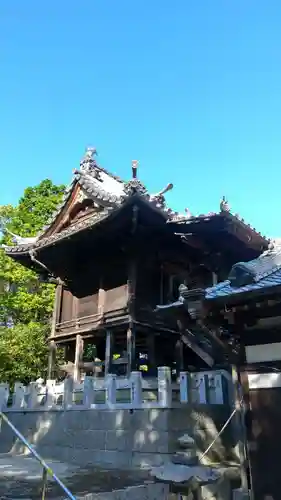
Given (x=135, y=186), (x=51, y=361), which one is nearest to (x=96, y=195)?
(x=135, y=186)

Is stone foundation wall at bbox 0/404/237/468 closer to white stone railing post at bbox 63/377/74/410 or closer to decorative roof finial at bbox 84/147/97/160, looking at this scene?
white stone railing post at bbox 63/377/74/410

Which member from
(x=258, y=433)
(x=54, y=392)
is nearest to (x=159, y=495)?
(x=258, y=433)

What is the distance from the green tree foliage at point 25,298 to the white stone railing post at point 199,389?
1121cm

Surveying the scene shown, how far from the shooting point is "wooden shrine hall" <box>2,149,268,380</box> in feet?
42.4

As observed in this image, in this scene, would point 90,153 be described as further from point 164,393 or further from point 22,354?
point 164,393

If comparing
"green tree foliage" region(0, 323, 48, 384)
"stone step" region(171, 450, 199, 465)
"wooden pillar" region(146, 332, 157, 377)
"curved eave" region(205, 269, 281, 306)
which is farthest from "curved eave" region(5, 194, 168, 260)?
"stone step" region(171, 450, 199, 465)

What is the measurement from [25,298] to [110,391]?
39.8 ft

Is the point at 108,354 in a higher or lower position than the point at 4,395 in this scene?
higher

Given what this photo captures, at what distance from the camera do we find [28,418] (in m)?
12.8

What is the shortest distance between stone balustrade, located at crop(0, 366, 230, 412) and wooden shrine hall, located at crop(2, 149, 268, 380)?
71.1 inches

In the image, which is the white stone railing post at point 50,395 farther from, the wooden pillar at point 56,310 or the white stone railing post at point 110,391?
the wooden pillar at point 56,310

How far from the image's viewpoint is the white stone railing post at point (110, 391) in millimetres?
10367

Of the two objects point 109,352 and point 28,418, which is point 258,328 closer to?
point 109,352

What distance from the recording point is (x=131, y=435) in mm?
9570
